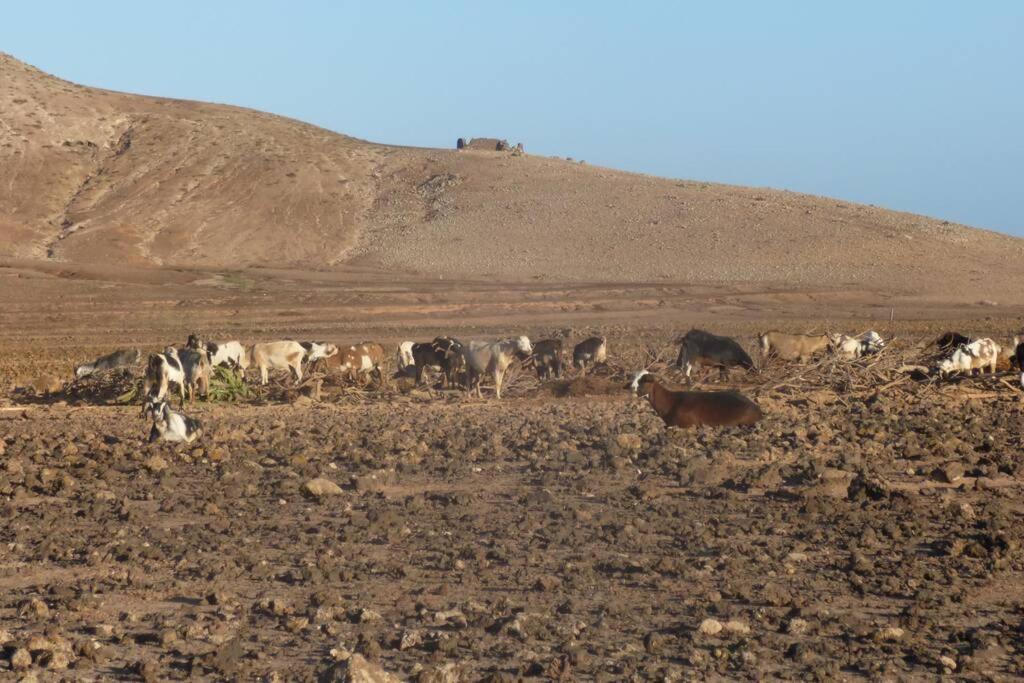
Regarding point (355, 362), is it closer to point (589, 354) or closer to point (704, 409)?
point (589, 354)

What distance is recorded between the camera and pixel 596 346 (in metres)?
20.0

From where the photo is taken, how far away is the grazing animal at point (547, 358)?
18984mm

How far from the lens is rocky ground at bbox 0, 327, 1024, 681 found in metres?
6.91

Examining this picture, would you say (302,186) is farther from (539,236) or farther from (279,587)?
(279,587)

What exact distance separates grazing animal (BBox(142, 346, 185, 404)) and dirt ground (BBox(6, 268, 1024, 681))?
1.59 ft

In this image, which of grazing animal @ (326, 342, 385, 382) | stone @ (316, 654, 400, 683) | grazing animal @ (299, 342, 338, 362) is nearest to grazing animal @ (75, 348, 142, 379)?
grazing animal @ (299, 342, 338, 362)

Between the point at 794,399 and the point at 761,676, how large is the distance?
932 cm

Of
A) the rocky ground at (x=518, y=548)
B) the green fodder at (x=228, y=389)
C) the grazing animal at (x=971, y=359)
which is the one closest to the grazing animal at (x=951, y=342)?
the grazing animal at (x=971, y=359)

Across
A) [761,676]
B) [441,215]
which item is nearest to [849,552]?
[761,676]

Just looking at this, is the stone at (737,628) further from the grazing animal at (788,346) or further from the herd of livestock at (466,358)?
the grazing animal at (788,346)

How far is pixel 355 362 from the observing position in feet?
64.4

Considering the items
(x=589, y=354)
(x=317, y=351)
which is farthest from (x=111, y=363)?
(x=589, y=354)

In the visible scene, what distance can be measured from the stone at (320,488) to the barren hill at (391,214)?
126ft

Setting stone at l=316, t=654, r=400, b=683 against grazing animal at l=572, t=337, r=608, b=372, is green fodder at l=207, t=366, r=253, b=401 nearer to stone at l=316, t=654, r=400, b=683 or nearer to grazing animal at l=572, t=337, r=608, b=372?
grazing animal at l=572, t=337, r=608, b=372
